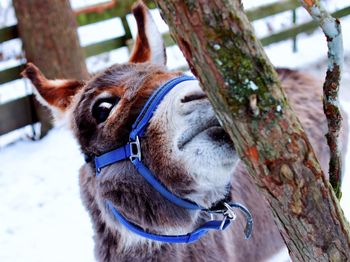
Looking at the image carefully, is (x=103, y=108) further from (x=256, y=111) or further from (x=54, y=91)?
(x=256, y=111)

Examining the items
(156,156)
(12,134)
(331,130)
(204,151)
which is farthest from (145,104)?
(12,134)

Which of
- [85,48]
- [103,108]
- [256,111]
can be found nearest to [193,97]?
[103,108]

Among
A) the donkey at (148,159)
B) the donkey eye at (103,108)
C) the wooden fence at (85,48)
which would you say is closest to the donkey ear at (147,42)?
the donkey at (148,159)

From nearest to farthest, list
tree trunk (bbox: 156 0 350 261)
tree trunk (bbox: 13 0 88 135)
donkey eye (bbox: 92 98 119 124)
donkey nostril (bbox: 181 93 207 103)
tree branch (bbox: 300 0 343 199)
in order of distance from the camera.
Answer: tree trunk (bbox: 156 0 350 261) < tree branch (bbox: 300 0 343 199) < donkey nostril (bbox: 181 93 207 103) < donkey eye (bbox: 92 98 119 124) < tree trunk (bbox: 13 0 88 135)

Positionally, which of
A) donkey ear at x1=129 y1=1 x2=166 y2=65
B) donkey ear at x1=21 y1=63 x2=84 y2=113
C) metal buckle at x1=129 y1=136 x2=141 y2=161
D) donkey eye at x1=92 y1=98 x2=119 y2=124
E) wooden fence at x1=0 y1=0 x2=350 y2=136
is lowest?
wooden fence at x1=0 y1=0 x2=350 y2=136

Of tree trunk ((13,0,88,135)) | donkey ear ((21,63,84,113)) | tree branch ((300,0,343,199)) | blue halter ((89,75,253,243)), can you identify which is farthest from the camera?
tree trunk ((13,0,88,135))

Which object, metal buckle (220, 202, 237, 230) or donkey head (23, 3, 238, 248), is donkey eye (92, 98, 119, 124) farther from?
metal buckle (220, 202, 237, 230)

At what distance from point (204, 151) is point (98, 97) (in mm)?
654

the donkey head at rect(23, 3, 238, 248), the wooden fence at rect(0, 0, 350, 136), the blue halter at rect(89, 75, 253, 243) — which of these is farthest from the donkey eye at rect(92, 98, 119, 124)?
the wooden fence at rect(0, 0, 350, 136)

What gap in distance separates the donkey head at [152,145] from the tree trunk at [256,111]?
542 millimetres

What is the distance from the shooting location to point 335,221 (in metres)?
1.29

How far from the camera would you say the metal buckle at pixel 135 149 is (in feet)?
6.71

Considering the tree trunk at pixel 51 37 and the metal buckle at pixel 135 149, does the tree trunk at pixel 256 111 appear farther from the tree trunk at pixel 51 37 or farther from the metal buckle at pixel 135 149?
the tree trunk at pixel 51 37

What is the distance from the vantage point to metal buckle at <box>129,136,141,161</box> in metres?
2.04
